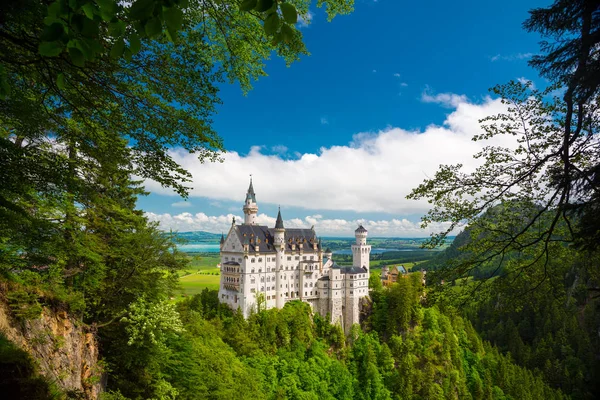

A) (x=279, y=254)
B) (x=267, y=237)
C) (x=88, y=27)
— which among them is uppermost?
(x=88, y=27)

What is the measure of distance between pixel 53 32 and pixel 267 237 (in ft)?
194

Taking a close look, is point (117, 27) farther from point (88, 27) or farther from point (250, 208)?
point (250, 208)

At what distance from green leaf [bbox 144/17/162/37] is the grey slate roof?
55.2 m

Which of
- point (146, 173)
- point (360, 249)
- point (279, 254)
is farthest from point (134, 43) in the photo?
point (360, 249)

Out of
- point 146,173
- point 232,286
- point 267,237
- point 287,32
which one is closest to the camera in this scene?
point 287,32

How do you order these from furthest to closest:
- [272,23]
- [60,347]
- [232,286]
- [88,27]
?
[232,286] < [60,347] < [272,23] < [88,27]

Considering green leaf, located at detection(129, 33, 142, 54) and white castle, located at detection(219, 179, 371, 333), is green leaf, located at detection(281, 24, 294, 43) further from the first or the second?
white castle, located at detection(219, 179, 371, 333)

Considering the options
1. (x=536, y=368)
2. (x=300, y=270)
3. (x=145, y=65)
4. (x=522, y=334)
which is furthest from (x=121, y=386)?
(x=522, y=334)

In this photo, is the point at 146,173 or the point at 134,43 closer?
the point at 134,43

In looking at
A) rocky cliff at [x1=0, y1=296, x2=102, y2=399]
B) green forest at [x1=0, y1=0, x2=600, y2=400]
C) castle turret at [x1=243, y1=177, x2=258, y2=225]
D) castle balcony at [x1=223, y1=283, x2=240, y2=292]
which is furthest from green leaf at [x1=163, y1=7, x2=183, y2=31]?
castle turret at [x1=243, y1=177, x2=258, y2=225]

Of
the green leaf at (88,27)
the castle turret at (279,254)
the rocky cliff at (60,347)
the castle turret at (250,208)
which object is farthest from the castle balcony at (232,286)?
the green leaf at (88,27)

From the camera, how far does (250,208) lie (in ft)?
213

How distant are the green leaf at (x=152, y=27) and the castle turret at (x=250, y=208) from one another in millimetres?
62417

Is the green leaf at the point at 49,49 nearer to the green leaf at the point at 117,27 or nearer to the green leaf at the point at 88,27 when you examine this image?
the green leaf at the point at 88,27
